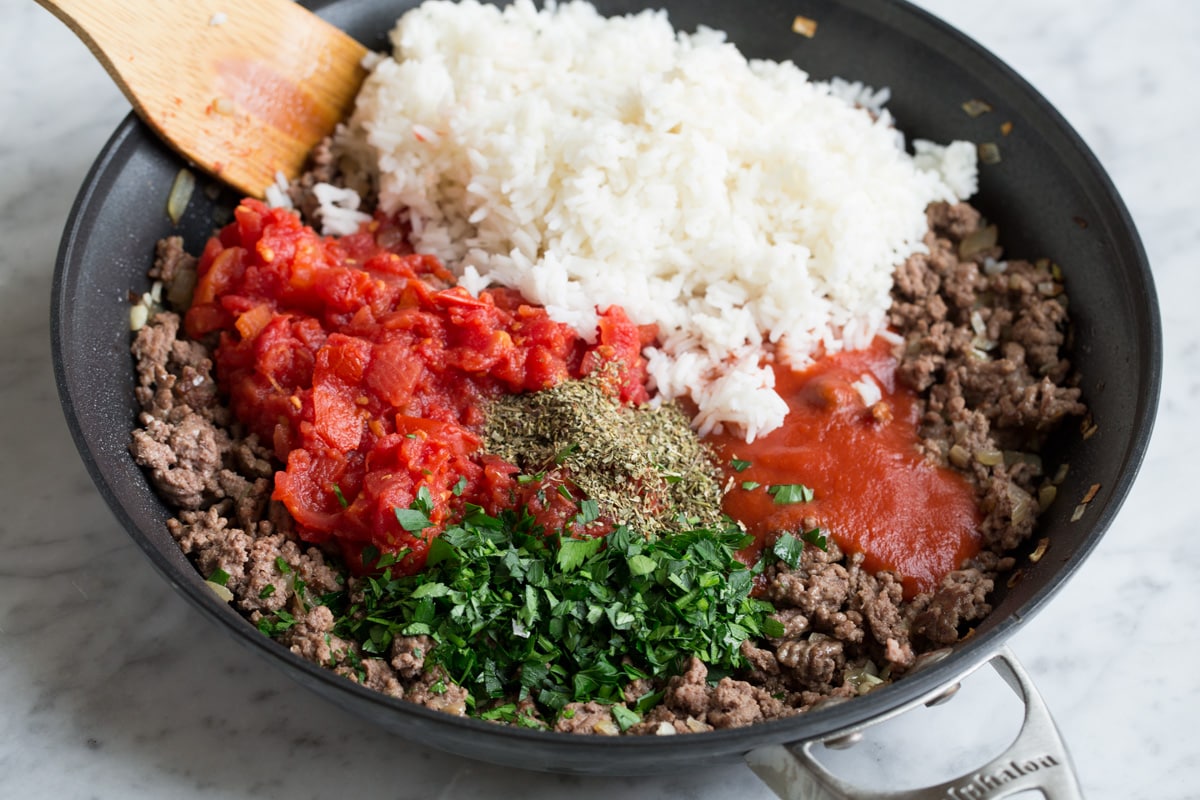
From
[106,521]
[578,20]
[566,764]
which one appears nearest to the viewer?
[566,764]

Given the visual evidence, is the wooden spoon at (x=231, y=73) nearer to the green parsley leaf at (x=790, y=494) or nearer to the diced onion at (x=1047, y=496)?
the green parsley leaf at (x=790, y=494)

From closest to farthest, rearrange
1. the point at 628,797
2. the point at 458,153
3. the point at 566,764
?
the point at 566,764 < the point at 628,797 < the point at 458,153

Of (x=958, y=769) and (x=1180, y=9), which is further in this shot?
(x=1180, y=9)

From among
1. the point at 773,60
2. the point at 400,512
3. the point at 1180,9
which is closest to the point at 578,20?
the point at 773,60

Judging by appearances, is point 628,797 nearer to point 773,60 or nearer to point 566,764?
point 566,764

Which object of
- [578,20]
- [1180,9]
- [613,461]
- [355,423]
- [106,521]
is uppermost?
[1180,9]

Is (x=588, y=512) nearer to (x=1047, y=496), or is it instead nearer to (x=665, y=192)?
(x=665, y=192)

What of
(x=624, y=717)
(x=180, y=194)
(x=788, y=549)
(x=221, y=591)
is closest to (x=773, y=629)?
(x=788, y=549)

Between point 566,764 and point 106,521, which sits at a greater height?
point 566,764
